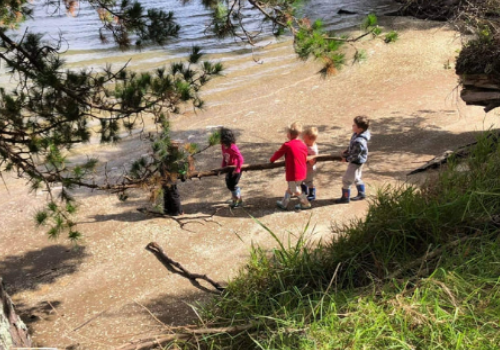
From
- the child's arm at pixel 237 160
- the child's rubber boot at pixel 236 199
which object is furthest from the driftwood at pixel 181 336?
the child's rubber boot at pixel 236 199

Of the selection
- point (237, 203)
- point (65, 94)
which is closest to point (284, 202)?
point (237, 203)

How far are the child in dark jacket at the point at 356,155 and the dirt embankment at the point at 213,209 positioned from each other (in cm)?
25

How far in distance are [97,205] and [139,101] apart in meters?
3.55

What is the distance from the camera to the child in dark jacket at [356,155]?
6.52 m

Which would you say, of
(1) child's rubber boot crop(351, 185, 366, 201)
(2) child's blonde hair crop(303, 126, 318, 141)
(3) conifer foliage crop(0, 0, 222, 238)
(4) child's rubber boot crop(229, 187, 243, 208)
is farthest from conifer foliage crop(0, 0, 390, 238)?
(1) child's rubber boot crop(351, 185, 366, 201)

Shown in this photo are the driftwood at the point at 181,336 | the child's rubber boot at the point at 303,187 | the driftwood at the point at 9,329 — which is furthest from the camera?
the child's rubber boot at the point at 303,187

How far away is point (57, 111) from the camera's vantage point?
4461 mm

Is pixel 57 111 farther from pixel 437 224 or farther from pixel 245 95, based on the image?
pixel 245 95

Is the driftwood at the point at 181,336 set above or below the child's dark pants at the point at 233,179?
below

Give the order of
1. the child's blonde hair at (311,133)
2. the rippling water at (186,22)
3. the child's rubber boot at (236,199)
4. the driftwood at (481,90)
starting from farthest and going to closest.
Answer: the rippling water at (186,22), the driftwood at (481,90), the child's rubber boot at (236,199), the child's blonde hair at (311,133)

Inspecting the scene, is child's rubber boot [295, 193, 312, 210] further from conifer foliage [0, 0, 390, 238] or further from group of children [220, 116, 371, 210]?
conifer foliage [0, 0, 390, 238]

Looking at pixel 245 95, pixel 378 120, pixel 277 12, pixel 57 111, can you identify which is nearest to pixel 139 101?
pixel 57 111

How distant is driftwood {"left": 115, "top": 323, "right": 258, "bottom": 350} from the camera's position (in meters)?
3.38

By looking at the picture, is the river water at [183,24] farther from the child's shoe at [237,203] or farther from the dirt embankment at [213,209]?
the child's shoe at [237,203]
